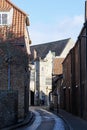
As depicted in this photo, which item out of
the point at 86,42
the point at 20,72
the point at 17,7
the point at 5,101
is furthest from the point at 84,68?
the point at 5,101

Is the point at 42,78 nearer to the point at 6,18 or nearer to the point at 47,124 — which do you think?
the point at 6,18

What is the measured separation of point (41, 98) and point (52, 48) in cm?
2038

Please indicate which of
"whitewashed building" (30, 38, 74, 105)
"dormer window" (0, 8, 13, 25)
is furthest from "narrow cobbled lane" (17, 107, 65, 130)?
"whitewashed building" (30, 38, 74, 105)

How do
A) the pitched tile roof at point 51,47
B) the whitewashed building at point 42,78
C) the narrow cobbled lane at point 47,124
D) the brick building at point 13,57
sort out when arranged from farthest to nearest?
the pitched tile roof at point 51,47
the whitewashed building at point 42,78
the narrow cobbled lane at point 47,124
the brick building at point 13,57

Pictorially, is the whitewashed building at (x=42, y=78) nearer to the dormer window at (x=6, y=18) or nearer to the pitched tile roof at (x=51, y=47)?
the pitched tile roof at (x=51, y=47)

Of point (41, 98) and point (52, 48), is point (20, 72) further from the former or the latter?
point (52, 48)

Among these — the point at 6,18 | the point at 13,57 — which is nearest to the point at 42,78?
the point at 6,18

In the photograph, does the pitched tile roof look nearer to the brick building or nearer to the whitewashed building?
the whitewashed building

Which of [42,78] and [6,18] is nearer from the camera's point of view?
[6,18]

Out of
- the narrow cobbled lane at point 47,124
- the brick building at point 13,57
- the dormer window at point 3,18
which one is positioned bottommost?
the narrow cobbled lane at point 47,124

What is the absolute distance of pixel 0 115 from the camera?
29672mm

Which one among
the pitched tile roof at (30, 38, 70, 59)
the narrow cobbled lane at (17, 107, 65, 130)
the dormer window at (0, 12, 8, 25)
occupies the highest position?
the pitched tile roof at (30, 38, 70, 59)

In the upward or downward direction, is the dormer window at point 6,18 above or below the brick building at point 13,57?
above

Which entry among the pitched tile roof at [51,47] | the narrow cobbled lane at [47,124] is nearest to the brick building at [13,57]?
the narrow cobbled lane at [47,124]
